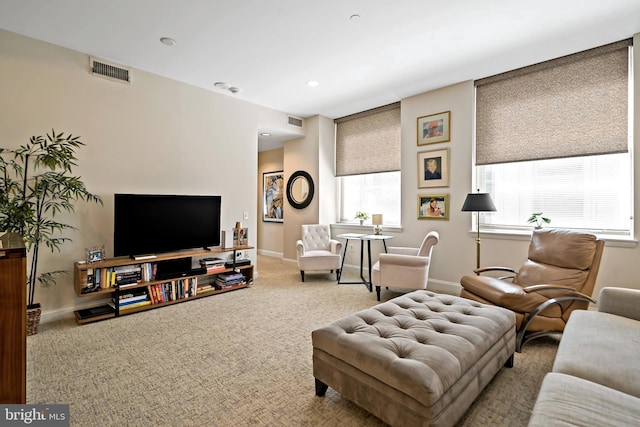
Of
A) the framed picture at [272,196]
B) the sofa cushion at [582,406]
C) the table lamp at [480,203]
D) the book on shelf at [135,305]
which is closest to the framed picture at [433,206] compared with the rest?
the table lamp at [480,203]

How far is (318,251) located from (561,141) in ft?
11.8

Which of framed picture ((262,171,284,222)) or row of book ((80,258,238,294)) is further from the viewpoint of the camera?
framed picture ((262,171,284,222))

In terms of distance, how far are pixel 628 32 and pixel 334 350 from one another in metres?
4.15

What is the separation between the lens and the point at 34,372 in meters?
2.19

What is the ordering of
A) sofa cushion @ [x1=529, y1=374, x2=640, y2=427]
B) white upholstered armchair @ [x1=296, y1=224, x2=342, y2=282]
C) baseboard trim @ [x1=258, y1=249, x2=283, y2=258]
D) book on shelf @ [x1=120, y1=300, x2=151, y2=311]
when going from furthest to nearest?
baseboard trim @ [x1=258, y1=249, x2=283, y2=258] → white upholstered armchair @ [x1=296, y1=224, x2=342, y2=282] → book on shelf @ [x1=120, y1=300, x2=151, y2=311] → sofa cushion @ [x1=529, y1=374, x2=640, y2=427]

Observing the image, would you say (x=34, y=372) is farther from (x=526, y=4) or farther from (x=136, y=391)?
(x=526, y=4)

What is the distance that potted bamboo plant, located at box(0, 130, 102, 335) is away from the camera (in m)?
2.79

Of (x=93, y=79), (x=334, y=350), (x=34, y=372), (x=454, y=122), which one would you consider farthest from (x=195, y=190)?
(x=454, y=122)

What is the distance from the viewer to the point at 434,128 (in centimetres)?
445

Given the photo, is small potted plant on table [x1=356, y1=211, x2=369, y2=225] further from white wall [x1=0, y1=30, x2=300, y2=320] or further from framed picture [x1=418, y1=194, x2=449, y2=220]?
white wall [x1=0, y1=30, x2=300, y2=320]

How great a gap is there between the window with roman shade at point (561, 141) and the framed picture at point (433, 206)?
0.51 meters

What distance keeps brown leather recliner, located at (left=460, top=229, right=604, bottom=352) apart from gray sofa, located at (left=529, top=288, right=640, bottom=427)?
49 cm

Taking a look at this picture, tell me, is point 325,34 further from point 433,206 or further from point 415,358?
point 415,358

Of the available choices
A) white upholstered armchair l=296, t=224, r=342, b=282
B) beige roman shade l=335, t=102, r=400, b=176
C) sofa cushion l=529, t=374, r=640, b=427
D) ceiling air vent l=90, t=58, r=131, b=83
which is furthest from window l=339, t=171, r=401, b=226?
sofa cushion l=529, t=374, r=640, b=427
